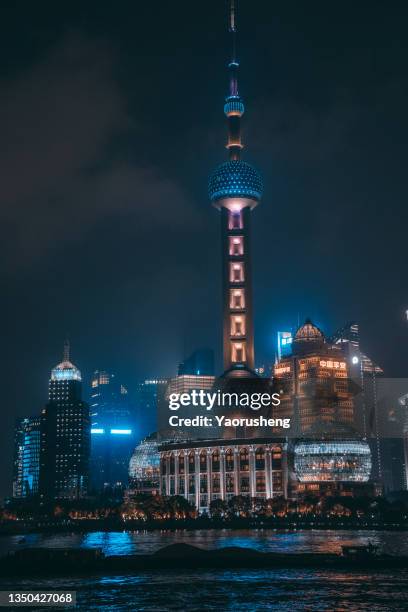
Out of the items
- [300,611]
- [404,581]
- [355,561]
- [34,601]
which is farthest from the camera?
[355,561]

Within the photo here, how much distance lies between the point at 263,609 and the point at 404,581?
27.0m

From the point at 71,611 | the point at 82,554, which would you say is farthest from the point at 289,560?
the point at 71,611

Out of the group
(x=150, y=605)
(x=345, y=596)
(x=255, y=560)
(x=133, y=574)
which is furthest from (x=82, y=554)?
(x=345, y=596)

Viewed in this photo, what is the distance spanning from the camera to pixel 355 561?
12038cm

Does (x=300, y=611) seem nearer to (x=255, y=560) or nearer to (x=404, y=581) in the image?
(x=404, y=581)

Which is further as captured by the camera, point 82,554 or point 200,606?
point 82,554

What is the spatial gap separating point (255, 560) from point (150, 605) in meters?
40.3

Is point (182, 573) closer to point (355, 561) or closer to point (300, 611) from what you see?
point (355, 561)

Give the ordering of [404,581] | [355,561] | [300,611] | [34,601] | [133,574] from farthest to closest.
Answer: [355,561] < [133,574] < [404,581] < [34,601] < [300,611]

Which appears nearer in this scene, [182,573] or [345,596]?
[345,596]

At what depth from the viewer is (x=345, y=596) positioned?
8938 cm

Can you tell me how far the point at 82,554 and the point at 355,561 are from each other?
3868 cm

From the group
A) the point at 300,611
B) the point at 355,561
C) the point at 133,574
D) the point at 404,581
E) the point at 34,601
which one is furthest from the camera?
the point at 355,561

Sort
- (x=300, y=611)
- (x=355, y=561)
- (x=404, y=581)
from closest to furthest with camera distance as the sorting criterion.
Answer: (x=300, y=611) → (x=404, y=581) → (x=355, y=561)
